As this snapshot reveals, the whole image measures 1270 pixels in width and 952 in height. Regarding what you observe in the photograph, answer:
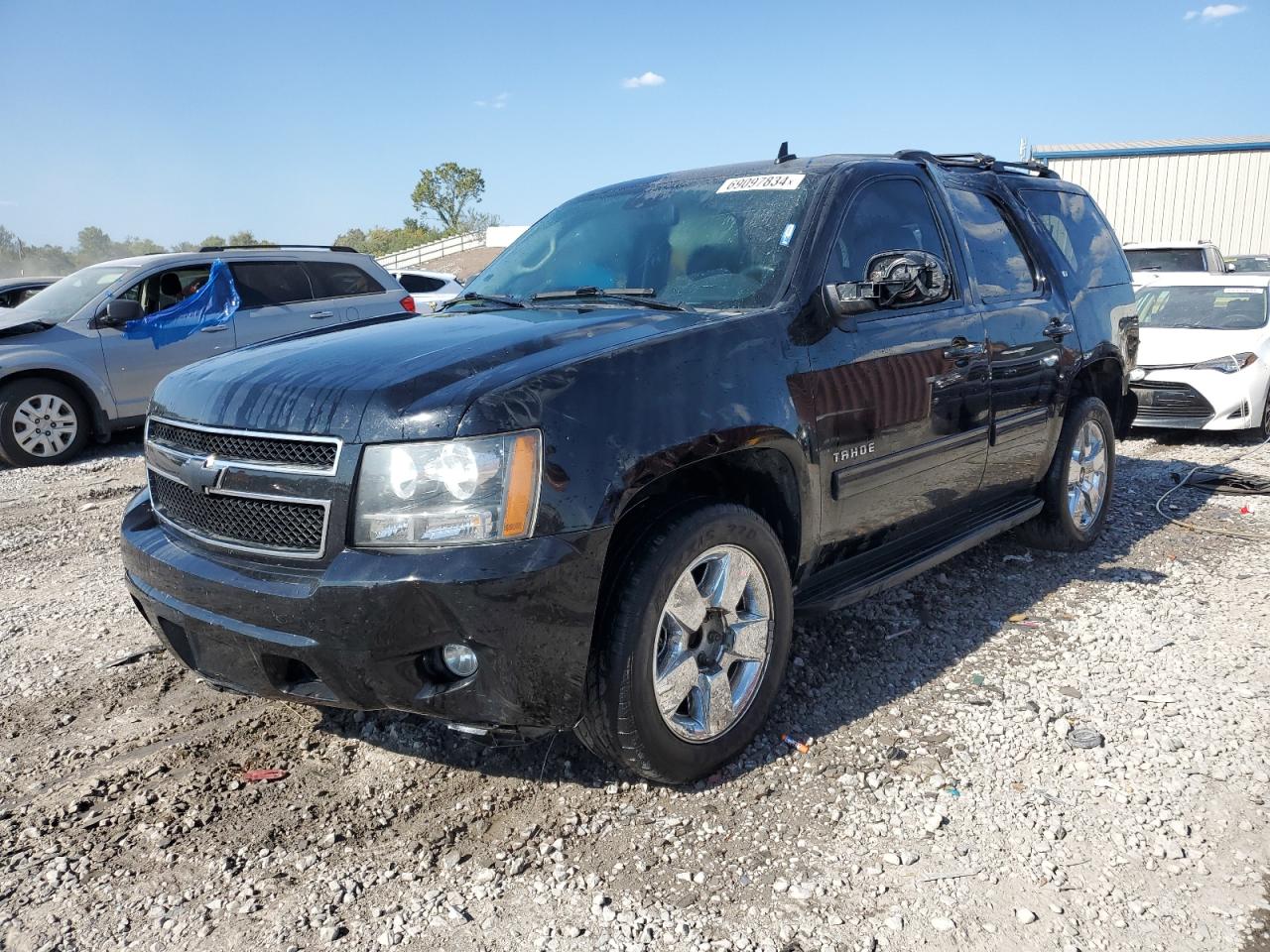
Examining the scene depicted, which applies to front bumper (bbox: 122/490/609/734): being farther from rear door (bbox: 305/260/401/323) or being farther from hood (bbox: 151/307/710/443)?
rear door (bbox: 305/260/401/323)

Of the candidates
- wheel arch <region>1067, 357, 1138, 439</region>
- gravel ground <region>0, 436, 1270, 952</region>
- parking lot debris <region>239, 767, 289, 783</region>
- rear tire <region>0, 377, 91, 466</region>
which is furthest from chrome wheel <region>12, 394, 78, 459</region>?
wheel arch <region>1067, 357, 1138, 439</region>

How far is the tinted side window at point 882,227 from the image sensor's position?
3596mm

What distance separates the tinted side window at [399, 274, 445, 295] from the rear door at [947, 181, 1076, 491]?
364 inches

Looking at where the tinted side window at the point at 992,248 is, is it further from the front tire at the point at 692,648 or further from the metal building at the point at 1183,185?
the metal building at the point at 1183,185

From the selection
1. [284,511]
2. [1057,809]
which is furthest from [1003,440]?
[284,511]

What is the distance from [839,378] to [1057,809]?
1.51 meters

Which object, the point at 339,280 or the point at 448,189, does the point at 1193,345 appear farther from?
the point at 448,189

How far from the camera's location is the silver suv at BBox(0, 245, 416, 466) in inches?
326

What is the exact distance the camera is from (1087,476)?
536cm

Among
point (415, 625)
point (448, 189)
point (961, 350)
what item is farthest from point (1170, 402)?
point (448, 189)

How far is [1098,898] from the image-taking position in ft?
8.05

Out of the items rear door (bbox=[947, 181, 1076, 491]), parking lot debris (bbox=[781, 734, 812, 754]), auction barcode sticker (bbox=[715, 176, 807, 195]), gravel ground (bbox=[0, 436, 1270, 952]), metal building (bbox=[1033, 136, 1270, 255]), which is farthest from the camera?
metal building (bbox=[1033, 136, 1270, 255])

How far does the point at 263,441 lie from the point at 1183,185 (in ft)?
97.8

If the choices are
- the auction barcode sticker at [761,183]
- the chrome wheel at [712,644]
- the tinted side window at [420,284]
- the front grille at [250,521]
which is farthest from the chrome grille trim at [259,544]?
the tinted side window at [420,284]
